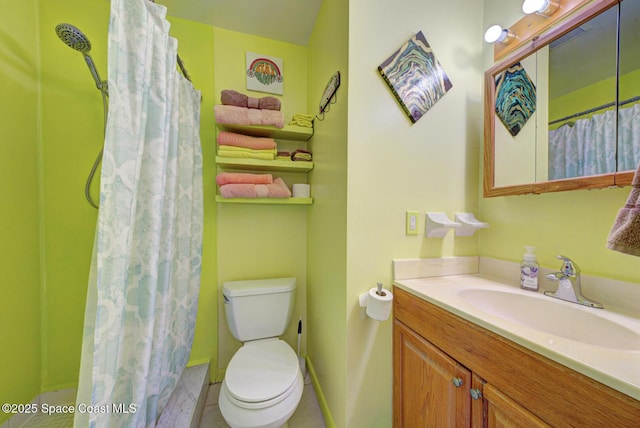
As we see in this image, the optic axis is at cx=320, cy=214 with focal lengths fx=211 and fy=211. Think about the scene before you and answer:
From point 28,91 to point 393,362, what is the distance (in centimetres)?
238

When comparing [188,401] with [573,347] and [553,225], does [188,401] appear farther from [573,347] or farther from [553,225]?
[553,225]

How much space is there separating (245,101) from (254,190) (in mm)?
573

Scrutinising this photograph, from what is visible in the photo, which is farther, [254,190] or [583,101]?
[254,190]

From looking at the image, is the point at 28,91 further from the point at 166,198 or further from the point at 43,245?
the point at 166,198

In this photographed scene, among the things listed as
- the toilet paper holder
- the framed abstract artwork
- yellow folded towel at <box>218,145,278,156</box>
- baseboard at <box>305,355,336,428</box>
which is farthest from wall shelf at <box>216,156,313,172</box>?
baseboard at <box>305,355,336,428</box>

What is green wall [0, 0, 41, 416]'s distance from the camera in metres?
1.02

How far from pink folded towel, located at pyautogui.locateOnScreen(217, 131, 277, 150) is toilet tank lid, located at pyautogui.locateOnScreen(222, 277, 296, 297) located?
91cm

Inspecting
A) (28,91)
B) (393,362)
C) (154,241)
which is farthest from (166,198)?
(393,362)

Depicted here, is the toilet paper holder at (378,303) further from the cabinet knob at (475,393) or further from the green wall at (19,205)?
the green wall at (19,205)

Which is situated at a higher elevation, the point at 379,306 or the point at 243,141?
the point at 243,141

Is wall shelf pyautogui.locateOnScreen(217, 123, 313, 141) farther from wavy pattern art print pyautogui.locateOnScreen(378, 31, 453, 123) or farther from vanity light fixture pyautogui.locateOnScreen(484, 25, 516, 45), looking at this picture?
vanity light fixture pyautogui.locateOnScreen(484, 25, 516, 45)

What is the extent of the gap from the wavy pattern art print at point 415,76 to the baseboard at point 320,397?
1623 mm

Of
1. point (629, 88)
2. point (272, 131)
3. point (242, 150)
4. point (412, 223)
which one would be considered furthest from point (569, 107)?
point (242, 150)

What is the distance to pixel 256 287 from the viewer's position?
139 cm
